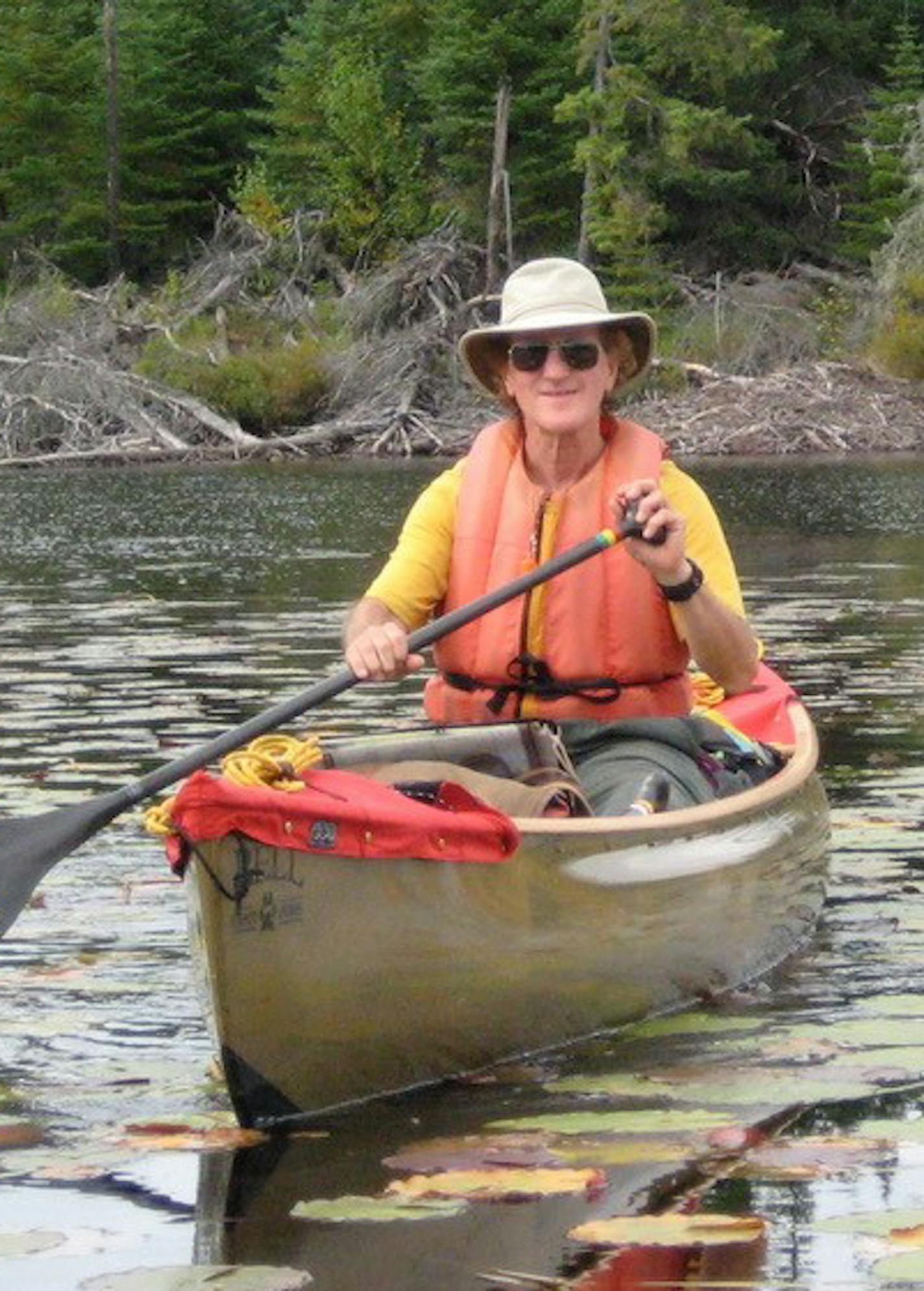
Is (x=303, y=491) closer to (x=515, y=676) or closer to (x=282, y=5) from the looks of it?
(x=515, y=676)

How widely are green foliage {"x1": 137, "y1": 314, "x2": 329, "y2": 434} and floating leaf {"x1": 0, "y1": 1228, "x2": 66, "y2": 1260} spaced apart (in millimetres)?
31497

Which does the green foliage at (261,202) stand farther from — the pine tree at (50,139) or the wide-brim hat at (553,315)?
the wide-brim hat at (553,315)

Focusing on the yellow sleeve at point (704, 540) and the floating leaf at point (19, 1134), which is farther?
the yellow sleeve at point (704, 540)

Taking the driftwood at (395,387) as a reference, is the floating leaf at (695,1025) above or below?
above

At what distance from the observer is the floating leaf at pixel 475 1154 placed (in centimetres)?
462

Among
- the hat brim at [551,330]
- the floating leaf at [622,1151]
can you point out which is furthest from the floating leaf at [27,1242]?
the hat brim at [551,330]

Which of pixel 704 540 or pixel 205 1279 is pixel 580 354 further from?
pixel 205 1279

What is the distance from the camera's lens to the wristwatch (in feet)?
18.8

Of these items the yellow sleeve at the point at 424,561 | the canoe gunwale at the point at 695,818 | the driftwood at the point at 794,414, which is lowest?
the driftwood at the point at 794,414

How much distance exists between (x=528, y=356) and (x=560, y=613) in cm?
53

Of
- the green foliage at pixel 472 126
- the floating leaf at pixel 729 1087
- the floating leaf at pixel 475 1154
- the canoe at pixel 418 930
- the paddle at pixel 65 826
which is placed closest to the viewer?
the floating leaf at pixel 475 1154

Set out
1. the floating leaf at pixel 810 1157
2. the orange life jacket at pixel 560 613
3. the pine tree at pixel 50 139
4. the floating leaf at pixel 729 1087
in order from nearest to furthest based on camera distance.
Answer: the floating leaf at pixel 810 1157 → the floating leaf at pixel 729 1087 → the orange life jacket at pixel 560 613 → the pine tree at pixel 50 139

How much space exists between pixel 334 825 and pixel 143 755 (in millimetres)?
4304

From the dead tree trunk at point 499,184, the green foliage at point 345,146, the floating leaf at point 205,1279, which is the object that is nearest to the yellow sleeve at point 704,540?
the floating leaf at point 205,1279
